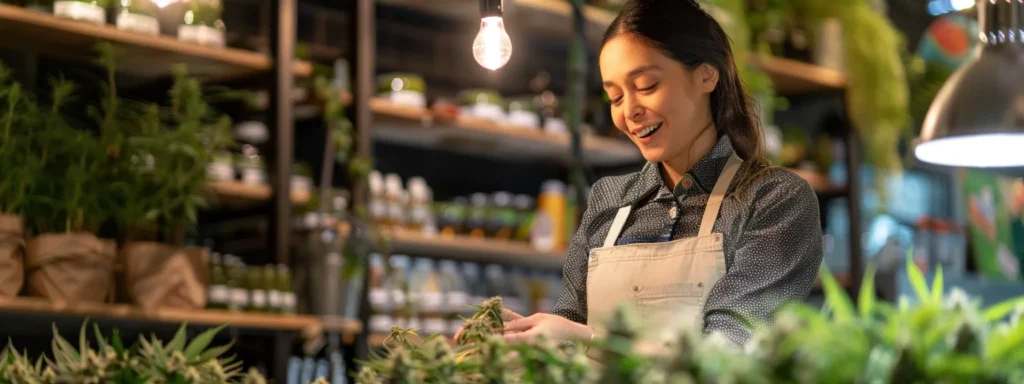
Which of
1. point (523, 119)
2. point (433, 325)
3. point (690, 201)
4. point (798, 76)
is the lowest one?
point (433, 325)

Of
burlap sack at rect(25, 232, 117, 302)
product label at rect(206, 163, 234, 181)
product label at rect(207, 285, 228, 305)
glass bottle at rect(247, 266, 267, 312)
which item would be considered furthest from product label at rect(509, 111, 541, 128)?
burlap sack at rect(25, 232, 117, 302)

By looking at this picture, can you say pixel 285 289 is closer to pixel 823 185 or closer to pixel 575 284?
pixel 575 284

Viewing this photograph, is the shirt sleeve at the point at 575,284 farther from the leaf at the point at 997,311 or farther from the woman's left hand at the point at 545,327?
the leaf at the point at 997,311

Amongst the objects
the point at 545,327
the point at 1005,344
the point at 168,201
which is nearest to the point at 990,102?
the point at 545,327

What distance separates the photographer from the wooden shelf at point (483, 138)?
4.28 m

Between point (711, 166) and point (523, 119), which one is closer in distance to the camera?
point (711, 166)

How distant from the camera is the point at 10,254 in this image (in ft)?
10.00

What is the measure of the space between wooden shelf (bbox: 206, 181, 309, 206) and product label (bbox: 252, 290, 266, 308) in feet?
0.97

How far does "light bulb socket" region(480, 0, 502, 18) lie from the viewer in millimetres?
1947

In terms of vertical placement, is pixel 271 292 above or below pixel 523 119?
below

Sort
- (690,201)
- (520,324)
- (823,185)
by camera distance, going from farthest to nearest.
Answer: (823,185) < (690,201) < (520,324)

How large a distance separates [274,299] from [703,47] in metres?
2.02

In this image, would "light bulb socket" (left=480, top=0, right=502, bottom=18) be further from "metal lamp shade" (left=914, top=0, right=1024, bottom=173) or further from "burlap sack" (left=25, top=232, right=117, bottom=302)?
"burlap sack" (left=25, top=232, right=117, bottom=302)

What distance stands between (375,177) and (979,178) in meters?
4.51
